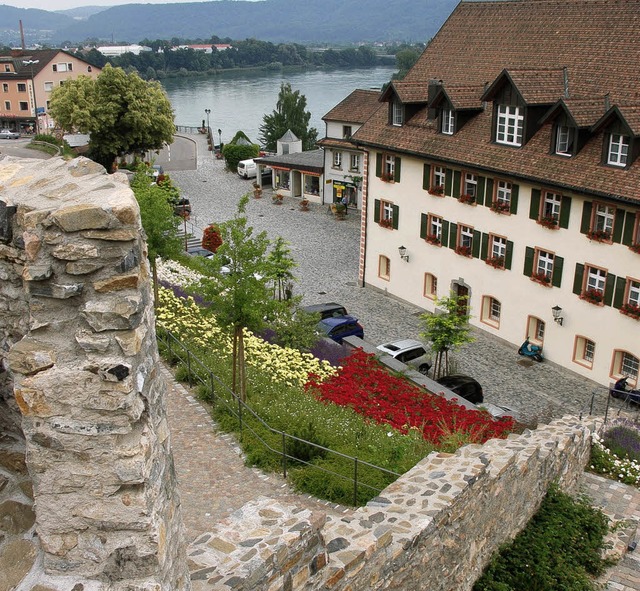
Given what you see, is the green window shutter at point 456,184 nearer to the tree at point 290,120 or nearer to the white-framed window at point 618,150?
the white-framed window at point 618,150

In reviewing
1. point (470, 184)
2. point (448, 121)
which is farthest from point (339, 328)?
point (448, 121)

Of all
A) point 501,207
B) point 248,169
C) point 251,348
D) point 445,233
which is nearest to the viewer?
point 251,348

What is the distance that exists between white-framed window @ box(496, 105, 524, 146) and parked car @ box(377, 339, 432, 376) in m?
6.75

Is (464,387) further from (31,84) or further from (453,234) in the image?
(31,84)

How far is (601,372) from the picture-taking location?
2195 cm

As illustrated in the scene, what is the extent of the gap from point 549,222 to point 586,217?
4.23ft

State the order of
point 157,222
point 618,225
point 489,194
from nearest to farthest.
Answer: point 618,225, point 157,222, point 489,194

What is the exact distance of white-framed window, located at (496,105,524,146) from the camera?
23.3 meters

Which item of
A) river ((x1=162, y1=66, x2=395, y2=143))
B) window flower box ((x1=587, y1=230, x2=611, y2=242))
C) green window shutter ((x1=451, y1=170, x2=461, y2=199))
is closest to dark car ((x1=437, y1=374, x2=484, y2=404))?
window flower box ((x1=587, y1=230, x2=611, y2=242))

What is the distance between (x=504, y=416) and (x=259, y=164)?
109 feet

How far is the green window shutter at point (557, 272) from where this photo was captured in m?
22.5

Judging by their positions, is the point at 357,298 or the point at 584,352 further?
the point at 357,298

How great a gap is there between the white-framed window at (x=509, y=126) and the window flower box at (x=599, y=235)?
12.4 feet

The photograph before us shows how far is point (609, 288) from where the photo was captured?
21.1 m
